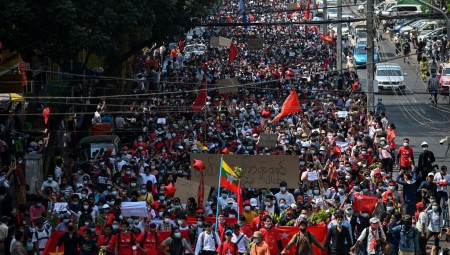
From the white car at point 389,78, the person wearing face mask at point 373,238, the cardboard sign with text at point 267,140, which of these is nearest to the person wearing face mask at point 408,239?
the person wearing face mask at point 373,238

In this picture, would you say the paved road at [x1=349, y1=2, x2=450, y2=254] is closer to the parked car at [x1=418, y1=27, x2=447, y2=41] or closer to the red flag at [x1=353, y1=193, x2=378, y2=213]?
the parked car at [x1=418, y1=27, x2=447, y2=41]

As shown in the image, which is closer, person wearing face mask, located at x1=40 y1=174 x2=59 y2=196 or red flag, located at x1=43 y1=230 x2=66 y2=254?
red flag, located at x1=43 y1=230 x2=66 y2=254

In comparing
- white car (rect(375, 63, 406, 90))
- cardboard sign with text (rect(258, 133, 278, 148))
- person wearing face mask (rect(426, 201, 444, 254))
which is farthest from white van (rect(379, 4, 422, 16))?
person wearing face mask (rect(426, 201, 444, 254))

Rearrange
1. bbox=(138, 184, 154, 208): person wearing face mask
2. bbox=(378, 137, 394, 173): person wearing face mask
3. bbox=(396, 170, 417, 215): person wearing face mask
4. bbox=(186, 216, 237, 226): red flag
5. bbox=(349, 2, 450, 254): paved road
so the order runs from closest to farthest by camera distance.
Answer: bbox=(186, 216, 237, 226): red flag
bbox=(138, 184, 154, 208): person wearing face mask
bbox=(396, 170, 417, 215): person wearing face mask
bbox=(378, 137, 394, 173): person wearing face mask
bbox=(349, 2, 450, 254): paved road

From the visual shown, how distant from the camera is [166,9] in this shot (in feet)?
121

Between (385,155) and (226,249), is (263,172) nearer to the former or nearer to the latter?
(226,249)

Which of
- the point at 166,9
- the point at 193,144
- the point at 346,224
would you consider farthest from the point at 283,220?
the point at 166,9

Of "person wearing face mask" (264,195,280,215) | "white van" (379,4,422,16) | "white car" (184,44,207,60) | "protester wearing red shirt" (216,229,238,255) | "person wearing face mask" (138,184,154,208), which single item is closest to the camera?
"protester wearing red shirt" (216,229,238,255)

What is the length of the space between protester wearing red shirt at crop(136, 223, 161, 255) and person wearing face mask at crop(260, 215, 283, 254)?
1860 millimetres

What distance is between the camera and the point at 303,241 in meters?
23.7

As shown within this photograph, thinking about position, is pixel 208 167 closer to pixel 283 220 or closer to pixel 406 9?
pixel 283 220

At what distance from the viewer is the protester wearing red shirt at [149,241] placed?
2423cm

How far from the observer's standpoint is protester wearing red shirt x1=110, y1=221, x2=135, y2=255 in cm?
2400

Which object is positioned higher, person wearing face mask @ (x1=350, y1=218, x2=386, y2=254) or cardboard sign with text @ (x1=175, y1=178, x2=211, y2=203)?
cardboard sign with text @ (x1=175, y1=178, x2=211, y2=203)
